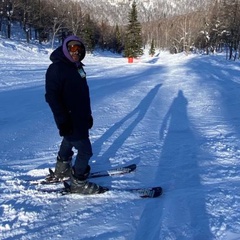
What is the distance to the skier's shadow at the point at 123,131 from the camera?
5897mm

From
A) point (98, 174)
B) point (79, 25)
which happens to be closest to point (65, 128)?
point (98, 174)

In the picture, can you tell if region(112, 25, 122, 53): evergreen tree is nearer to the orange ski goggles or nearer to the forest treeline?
the forest treeline

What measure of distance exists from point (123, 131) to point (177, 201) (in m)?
3.41

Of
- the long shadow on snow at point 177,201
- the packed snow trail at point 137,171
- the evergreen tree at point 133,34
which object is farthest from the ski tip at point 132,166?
the evergreen tree at point 133,34

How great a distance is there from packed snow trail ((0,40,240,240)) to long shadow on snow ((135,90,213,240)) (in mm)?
11

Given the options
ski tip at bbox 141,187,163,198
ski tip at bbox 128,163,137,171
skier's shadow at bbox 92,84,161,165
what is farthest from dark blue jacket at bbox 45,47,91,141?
skier's shadow at bbox 92,84,161,165

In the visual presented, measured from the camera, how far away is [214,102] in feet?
35.5

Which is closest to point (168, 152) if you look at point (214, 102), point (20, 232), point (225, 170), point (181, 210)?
point (225, 170)

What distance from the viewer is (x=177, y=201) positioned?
402cm

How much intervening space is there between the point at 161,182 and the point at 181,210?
818 millimetres

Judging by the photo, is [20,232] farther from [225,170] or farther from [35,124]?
[35,124]

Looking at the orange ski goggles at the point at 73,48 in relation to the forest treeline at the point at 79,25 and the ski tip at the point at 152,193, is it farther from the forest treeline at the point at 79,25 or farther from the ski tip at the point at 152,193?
the forest treeline at the point at 79,25

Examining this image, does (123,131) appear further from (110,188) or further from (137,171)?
(110,188)

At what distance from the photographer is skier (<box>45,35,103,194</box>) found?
3723 millimetres
